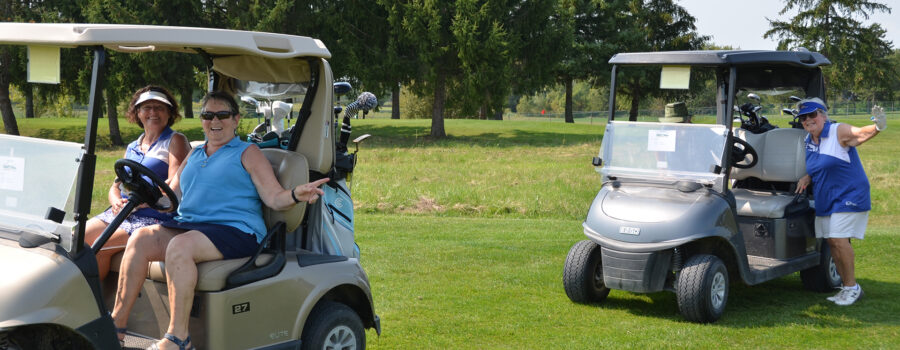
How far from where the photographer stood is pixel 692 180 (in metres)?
6.60

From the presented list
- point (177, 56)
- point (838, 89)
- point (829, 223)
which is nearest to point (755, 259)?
point (829, 223)

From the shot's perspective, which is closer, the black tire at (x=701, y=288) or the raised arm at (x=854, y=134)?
the black tire at (x=701, y=288)

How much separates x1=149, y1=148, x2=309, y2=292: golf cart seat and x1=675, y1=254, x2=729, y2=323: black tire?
3023 millimetres

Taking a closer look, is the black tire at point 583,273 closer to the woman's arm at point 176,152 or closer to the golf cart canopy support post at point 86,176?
the woman's arm at point 176,152

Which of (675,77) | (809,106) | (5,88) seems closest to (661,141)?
(675,77)

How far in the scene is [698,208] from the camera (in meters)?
6.20

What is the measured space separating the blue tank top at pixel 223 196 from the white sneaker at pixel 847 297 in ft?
16.0

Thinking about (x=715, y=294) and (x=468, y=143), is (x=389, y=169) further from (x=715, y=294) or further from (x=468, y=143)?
(x=715, y=294)

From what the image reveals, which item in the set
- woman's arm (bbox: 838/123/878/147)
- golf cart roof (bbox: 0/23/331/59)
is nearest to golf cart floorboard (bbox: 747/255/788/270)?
woman's arm (bbox: 838/123/878/147)

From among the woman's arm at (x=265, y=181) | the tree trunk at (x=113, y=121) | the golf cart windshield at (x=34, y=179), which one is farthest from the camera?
the tree trunk at (x=113, y=121)

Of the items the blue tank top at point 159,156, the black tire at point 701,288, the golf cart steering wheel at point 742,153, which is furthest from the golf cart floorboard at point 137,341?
the golf cart steering wheel at point 742,153

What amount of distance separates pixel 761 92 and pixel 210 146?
560 centimetres

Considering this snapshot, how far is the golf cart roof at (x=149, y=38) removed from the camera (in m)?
3.41

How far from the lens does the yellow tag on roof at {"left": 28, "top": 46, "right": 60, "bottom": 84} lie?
11.4 ft
